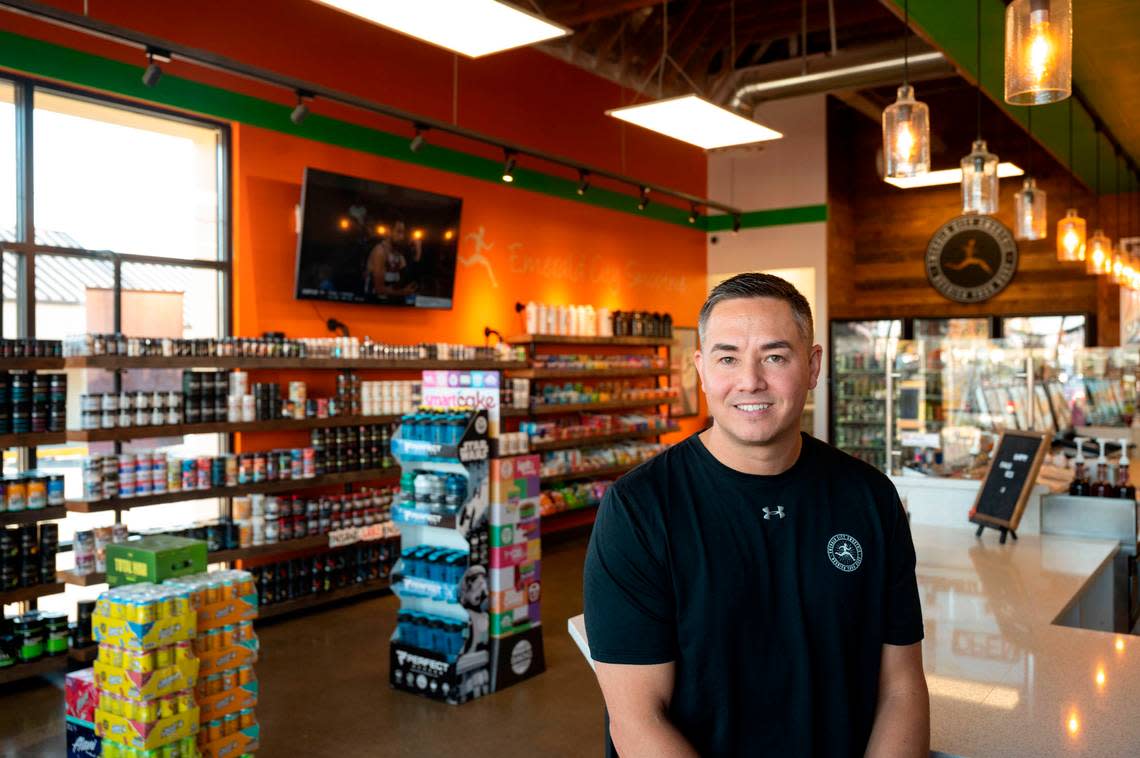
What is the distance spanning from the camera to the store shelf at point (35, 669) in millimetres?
4918

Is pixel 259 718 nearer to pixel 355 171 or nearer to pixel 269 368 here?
pixel 269 368

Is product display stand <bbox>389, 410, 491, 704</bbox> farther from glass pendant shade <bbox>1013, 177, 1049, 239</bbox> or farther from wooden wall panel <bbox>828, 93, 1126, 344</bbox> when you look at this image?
wooden wall panel <bbox>828, 93, 1126, 344</bbox>

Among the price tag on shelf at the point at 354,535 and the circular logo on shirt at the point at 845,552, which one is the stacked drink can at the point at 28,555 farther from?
the circular logo on shirt at the point at 845,552

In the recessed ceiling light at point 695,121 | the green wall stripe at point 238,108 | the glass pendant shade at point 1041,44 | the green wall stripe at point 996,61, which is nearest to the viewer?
the glass pendant shade at point 1041,44

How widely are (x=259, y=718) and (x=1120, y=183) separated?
9.37m

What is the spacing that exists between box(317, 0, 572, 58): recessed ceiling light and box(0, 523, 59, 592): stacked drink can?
3.32 m

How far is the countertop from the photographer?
6.63ft

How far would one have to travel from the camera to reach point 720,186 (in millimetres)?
11648

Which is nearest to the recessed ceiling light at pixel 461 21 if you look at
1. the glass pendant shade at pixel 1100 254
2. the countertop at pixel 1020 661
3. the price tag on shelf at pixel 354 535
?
the countertop at pixel 1020 661

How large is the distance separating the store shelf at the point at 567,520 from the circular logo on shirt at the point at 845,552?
7164mm

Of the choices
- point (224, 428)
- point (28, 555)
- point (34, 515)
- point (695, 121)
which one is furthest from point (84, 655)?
point (695, 121)

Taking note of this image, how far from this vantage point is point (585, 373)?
9008 mm

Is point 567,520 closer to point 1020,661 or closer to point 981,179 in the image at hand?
point 981,179

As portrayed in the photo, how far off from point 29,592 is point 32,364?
1.23m
